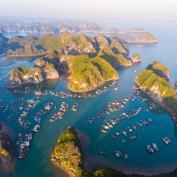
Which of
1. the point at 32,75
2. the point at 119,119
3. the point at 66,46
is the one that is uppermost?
the point at 119,119

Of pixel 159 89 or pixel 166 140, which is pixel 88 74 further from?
pixel 166 140

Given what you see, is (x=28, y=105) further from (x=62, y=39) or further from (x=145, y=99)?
(x=62, y=39)

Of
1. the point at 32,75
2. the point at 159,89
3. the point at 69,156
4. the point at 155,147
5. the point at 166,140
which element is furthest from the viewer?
the point at 32,75

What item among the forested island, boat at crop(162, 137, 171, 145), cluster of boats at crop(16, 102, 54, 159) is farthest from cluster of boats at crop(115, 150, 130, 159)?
cluster of boats at crop(16, 102, 54, 159)

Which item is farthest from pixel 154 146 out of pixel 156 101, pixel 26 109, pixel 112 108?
pixel 26 109

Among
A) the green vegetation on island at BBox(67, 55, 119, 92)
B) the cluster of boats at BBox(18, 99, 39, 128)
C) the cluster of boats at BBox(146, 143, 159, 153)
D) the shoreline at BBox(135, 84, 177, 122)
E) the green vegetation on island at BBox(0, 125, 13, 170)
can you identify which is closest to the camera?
the green vegetation on island at BBox(0, 125, 13, 170)

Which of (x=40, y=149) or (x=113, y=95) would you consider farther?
(x=113, y=95)

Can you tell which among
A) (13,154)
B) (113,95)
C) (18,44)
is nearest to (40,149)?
(13,154)

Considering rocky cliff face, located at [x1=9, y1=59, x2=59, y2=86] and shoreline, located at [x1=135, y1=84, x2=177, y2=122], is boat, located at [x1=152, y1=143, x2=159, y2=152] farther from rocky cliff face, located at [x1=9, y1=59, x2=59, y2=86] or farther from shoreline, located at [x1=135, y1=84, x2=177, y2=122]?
rocky cliff face, located at [x1=9, y1=59, x2=59, y2=86]
